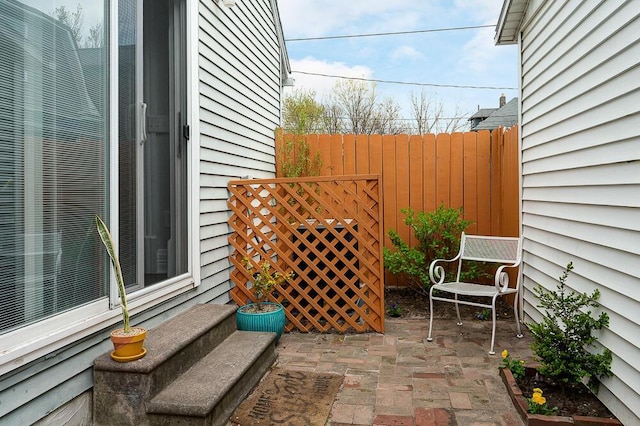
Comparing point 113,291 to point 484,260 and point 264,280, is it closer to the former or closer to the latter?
point 264,280

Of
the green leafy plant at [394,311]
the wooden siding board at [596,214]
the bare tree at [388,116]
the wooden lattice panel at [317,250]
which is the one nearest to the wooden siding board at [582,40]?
the wooden siding board at [596,214]

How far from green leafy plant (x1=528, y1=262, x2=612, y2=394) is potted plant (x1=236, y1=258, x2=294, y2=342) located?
5.68ft

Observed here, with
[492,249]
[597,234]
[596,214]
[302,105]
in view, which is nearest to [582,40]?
[596,214]

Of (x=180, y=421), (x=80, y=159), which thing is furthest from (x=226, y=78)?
(x=180, y=421)

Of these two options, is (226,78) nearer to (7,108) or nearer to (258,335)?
(258,335)

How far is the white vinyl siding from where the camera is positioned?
3398 millimetres

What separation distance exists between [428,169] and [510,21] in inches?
67.1

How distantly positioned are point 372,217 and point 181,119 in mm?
1624

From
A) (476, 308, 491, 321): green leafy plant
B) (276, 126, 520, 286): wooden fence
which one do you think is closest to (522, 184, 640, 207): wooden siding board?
(476, 308, 491, 321): green leafy plant

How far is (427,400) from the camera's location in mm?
2574

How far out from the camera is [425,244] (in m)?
4.86

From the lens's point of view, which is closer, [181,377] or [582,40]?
[181,377]

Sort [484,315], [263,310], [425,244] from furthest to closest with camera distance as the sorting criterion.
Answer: [425,244] < [484,315] < [263,310]

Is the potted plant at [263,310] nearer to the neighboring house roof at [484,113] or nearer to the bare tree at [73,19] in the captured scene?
the bare tree at [73,19]
